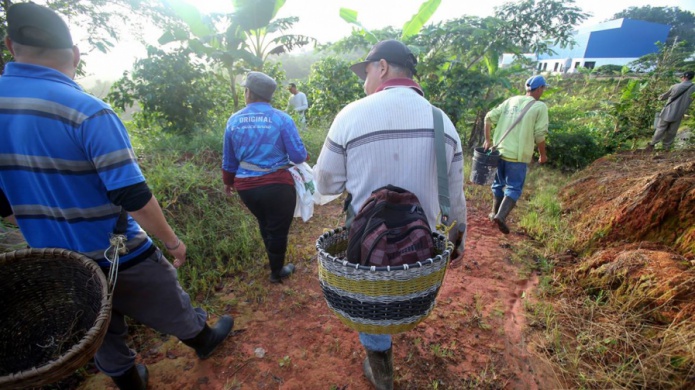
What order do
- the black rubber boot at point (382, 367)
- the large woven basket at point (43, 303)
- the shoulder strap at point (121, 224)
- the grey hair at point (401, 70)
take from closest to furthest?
1. the large woven basket at point (43, 303)
2. the shoulder strap at point (121, 224)
3. the grey hair at point (401, 70)
4. the black rubber boot at point (382, 367)

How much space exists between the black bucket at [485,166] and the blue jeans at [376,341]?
278cm

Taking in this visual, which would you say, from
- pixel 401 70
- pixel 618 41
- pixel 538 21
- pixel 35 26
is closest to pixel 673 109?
pixel 538 21

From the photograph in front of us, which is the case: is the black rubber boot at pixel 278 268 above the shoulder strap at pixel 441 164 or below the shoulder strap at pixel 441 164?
below

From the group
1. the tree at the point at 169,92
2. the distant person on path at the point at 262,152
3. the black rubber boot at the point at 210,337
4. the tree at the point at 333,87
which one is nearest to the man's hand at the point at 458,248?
the distant person on path at the point at 262,152

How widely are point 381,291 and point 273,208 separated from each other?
1.66 meters

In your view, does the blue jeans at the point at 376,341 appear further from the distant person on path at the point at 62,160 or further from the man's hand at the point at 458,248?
the distant person on path at the point at 62,160

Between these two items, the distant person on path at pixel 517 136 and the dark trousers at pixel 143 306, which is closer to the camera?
the dark trousers at pixel 143 306

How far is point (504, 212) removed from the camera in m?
4.11

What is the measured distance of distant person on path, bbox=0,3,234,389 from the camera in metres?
1.28

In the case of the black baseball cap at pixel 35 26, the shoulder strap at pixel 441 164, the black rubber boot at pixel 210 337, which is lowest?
the black rubber boot at pixel 210 337

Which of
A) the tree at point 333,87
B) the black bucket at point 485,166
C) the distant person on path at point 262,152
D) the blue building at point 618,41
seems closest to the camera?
the distant person on path at point 262,152

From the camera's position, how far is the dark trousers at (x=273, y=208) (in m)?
2.66

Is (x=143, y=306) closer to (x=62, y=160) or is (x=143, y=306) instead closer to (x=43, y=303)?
(x=43, y=303)

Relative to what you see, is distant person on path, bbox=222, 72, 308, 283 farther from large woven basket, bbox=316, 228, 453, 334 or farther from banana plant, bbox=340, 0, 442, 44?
banana plant, bbox=340, 0, 442, 44
